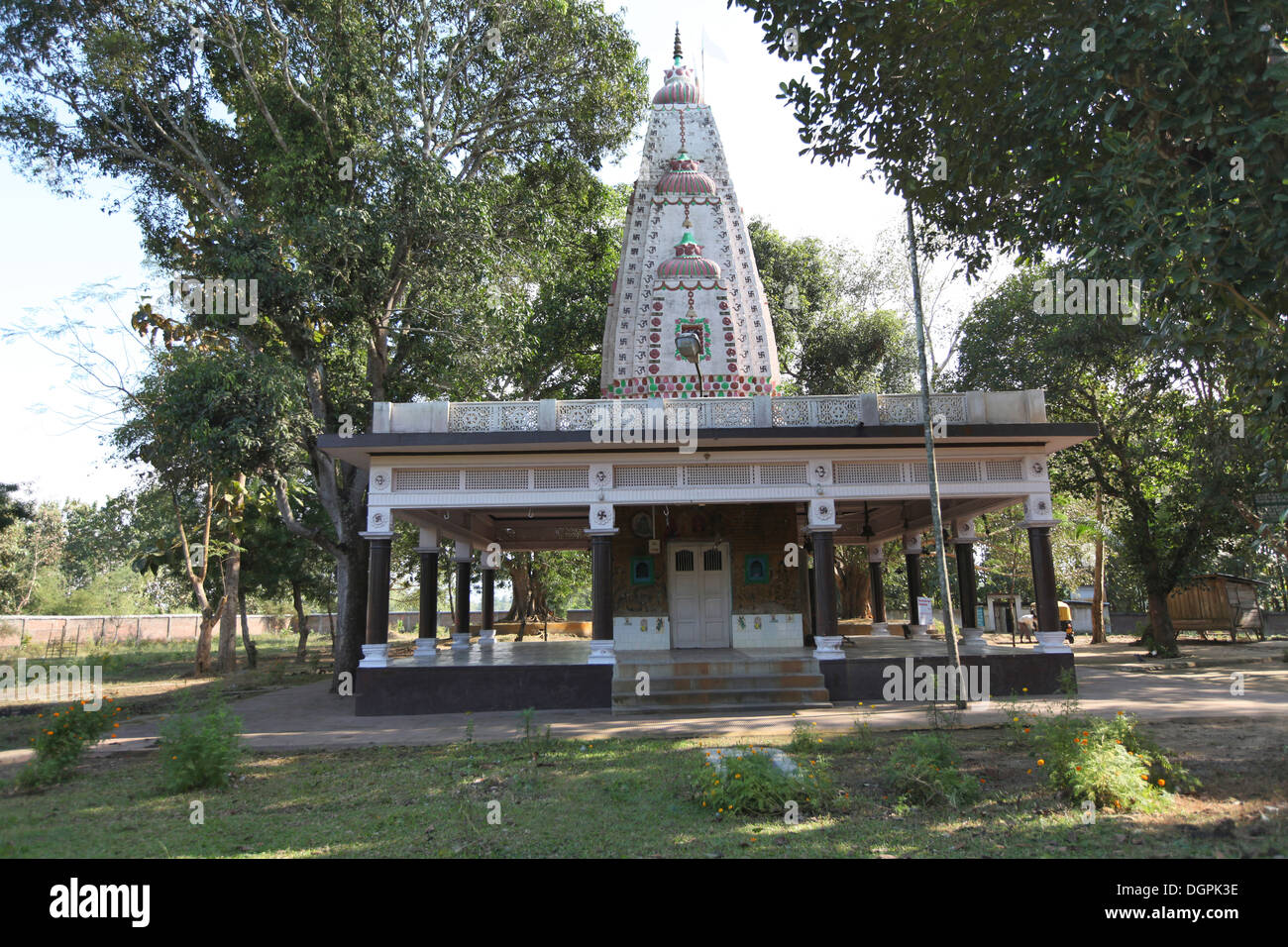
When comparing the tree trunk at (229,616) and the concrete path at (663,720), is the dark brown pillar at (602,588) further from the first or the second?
the tree trunk at (229,616)

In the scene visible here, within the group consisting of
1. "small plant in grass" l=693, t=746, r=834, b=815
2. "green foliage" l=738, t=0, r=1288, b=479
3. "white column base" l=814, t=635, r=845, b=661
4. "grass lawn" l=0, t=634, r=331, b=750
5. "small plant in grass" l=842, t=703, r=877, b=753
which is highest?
"green foliage" l=738, t=0, r=1288, b=479

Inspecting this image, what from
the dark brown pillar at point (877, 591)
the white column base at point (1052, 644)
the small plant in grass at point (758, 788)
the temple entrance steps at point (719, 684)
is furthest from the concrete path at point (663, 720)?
the dark brown pillar at point (877, 591)

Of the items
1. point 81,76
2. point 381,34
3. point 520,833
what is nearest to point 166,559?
point 81,76

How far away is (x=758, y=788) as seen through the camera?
21.0ft

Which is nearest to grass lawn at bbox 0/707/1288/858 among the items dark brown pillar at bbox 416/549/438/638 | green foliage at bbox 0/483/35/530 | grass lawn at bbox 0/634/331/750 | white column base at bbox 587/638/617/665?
grass lawn at bbox 0/634/331/750

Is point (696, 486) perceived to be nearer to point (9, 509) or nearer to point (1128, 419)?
point (1128, 419)

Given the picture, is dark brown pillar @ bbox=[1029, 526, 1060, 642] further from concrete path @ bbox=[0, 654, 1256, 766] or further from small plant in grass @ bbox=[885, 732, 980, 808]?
small plant in grass @ bbox=[885, 732, 980, 808]

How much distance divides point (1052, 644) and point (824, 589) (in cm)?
422

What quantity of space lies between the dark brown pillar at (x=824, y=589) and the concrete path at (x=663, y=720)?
147cm

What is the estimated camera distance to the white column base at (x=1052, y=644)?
13398 millimetres

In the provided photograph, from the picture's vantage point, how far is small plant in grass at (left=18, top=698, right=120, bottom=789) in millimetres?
8594

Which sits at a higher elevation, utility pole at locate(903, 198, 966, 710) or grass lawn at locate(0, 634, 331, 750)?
utility pole at locate(903, 198, 966, 710)

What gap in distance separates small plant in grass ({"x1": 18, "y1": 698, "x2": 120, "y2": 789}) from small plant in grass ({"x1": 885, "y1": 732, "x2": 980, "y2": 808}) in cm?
925

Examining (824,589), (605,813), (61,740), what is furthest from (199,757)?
(824,589)
